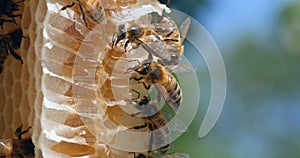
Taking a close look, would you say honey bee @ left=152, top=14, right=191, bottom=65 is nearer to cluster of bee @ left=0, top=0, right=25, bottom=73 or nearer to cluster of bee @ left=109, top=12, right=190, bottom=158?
cluster of bee @ left=109, top=12, right=190, bottom=158

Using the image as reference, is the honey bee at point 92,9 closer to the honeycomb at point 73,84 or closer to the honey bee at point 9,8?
the honeycomb at point 73,84

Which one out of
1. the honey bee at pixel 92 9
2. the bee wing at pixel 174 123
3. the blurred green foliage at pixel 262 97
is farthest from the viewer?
the blurred green foliage at pixel 262 97

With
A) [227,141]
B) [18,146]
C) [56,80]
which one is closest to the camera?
[56,80]

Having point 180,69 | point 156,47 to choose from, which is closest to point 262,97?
point 180,69

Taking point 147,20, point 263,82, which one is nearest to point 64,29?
point 147,20

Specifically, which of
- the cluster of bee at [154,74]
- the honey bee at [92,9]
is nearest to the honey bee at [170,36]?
the cluster of bee at [154,74]

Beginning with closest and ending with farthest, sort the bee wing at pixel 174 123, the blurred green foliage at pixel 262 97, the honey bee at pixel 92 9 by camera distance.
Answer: the honey bee at pixel 92 9 → the bee wing at pixel 174 123 → the blurred green foliage at pixel 262 97

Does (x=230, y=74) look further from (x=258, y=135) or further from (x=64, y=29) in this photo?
(x=64, y=29)
